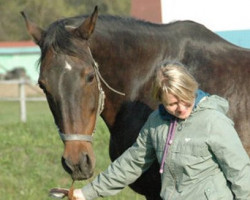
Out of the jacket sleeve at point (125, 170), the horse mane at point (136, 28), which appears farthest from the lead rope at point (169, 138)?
the horse mane at point (136, 28)

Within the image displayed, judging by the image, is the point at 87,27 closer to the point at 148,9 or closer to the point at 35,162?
the point at 148,9

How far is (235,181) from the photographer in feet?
11.4

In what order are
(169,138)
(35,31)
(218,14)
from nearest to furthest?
(169,138)
(35,31)
(218,14)

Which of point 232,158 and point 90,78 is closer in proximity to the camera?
point 232,158

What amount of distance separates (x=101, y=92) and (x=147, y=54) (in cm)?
49

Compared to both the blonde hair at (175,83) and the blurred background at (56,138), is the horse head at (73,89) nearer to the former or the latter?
the blurred background at (56,138)

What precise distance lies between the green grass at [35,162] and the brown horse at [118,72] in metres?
2.73

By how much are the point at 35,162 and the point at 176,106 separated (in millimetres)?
5164

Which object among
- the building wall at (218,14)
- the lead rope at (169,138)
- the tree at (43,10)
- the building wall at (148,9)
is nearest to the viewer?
the lead rope at (169,138)

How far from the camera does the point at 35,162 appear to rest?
332 inches

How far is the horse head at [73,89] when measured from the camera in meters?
3.92

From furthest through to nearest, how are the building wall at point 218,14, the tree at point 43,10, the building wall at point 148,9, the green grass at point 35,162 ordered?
the tree at point 43,10
the green grass at point 35,162
the building wall at point 148,9
the building wall at point 218,14

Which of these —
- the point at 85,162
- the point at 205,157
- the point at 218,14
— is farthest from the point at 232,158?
the point at 218,14

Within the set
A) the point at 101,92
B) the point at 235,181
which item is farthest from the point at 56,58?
the point at 235,181
